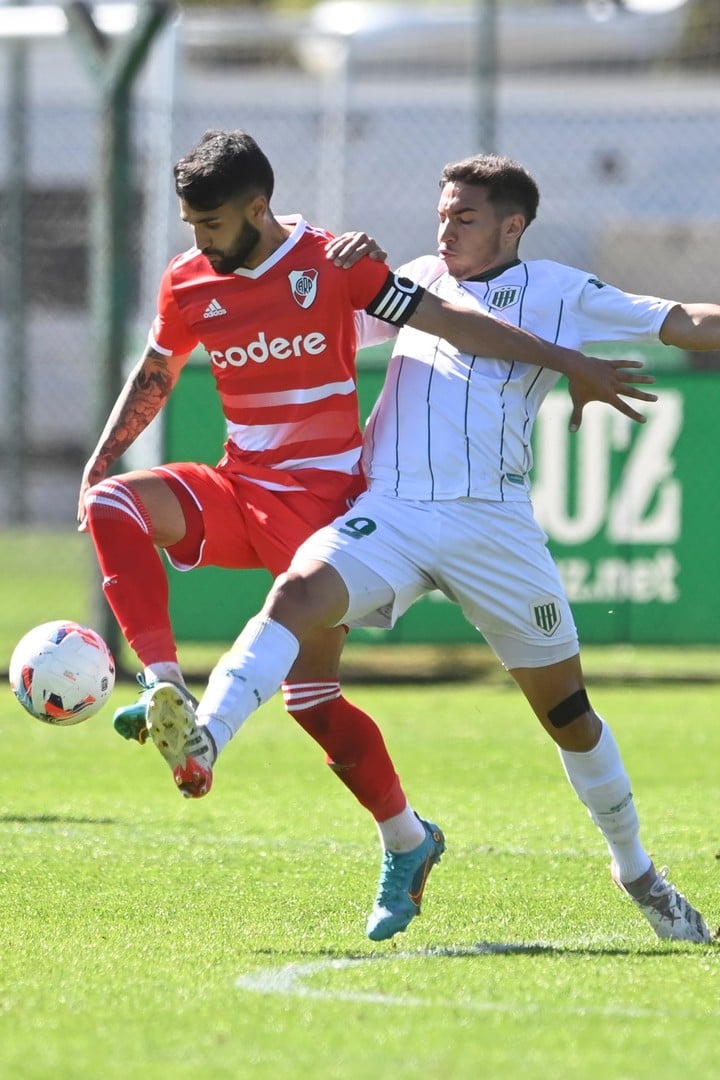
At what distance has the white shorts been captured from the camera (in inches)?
200

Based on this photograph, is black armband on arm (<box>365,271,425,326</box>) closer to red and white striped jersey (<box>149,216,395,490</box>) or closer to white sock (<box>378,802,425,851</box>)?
red and white striped jersey (<box>149,216,395,490</box>)

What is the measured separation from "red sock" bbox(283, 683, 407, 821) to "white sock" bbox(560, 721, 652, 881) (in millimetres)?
577

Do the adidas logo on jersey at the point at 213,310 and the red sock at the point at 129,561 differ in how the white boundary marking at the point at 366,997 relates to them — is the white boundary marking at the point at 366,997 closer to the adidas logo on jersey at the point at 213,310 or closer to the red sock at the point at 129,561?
the red sock at the point at 129,561

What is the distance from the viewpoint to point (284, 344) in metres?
5.49

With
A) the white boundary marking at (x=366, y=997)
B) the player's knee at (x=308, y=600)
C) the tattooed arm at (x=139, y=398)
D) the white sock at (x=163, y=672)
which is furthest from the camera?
the tattooed arm at (x=139, y=398)

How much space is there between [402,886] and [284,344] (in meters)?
1.66

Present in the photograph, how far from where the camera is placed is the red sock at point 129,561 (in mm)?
5191

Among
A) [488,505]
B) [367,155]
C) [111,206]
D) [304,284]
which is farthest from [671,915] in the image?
[367,155]

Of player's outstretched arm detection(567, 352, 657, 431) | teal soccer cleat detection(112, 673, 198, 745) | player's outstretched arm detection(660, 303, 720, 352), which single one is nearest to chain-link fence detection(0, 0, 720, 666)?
player's outstretched arm detection(567, 352, 657, 431)

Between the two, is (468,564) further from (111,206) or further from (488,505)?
(111,206)

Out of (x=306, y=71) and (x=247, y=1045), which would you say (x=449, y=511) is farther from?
(x=306, y=71)

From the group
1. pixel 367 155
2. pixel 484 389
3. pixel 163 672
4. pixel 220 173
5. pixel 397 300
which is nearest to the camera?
pixel 163 672

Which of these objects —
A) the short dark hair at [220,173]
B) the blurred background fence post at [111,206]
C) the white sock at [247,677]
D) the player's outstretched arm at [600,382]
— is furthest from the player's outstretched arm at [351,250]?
the blurred background fence post at [111,206]

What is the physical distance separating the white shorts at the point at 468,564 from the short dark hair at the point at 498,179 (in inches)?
37.3
